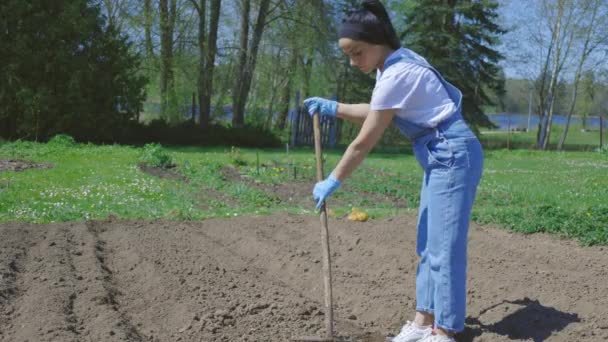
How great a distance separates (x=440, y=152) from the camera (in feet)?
11.3

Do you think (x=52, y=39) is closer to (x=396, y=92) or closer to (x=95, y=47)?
(x=95, y=47)

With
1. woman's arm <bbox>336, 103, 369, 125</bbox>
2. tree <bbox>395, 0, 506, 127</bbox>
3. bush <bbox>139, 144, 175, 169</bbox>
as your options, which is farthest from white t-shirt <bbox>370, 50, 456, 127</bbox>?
tree <bbox>395, 0, 506, 127</bbox>

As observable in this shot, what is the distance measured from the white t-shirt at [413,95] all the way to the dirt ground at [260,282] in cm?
→ 147

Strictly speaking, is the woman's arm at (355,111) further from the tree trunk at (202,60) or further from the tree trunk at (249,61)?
the tree trunk at (249,61)

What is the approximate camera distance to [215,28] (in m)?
23.3

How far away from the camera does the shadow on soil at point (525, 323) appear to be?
3.93m

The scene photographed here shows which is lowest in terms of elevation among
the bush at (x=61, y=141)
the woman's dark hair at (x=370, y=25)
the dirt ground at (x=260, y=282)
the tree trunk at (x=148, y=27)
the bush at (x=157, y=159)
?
the dirt ground at (x=260, y=282)

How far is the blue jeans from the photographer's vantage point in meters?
3.42

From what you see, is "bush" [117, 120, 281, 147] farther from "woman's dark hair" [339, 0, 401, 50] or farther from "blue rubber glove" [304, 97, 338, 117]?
"woman's dark hair" [339, 0, 401, 50]

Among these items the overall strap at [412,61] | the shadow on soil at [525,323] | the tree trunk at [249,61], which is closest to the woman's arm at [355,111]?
the overall strap at [412,61]

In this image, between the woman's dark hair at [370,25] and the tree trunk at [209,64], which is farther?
the tree trunk at [209,64]

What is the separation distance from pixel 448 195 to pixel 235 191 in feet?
22.8

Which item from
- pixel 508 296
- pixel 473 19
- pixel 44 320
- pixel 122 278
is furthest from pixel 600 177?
pixel 473 19

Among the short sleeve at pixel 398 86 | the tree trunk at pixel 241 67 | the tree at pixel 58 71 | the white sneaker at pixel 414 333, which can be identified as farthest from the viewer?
the tree trunk at pixel 241 67
